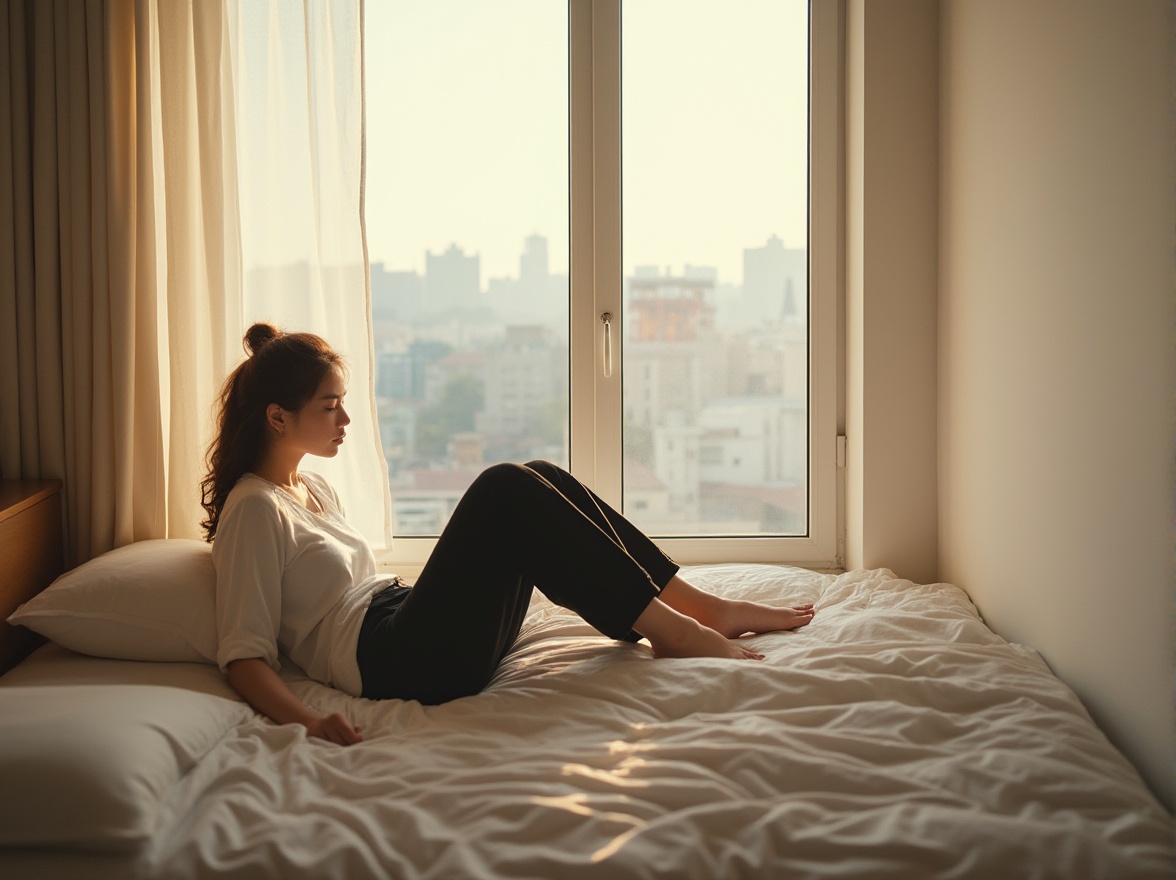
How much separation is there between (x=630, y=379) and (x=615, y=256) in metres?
0.34

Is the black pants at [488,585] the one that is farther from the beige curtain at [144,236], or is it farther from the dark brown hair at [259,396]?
the beige curtain at [144,236]

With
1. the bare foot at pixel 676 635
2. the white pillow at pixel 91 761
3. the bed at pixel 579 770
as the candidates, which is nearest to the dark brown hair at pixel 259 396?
the bed at pixel 579 770

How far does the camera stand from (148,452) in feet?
7.37

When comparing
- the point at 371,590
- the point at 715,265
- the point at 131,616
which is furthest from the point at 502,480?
the point at 715,265

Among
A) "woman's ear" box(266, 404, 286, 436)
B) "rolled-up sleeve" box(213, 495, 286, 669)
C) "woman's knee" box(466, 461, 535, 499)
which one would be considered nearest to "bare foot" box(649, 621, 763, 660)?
"woman's knee" box(466, 461, 535, 499)

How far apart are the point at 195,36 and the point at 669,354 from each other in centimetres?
144

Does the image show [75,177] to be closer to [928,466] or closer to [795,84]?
[795,84]

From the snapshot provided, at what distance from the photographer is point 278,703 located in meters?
1.55

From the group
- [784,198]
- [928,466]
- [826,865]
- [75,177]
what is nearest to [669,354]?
[784,198]

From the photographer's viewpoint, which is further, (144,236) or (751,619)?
(144,236)

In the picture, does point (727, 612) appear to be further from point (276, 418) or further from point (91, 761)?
point (91, 761)

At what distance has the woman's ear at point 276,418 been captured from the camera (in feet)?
5.92

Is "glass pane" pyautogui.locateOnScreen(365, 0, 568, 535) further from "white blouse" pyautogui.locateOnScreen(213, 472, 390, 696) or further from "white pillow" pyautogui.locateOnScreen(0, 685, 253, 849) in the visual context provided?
"white pillow" pyautogui.locateOnScreen(0, 685, 253, 849)

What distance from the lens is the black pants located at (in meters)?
1.65
